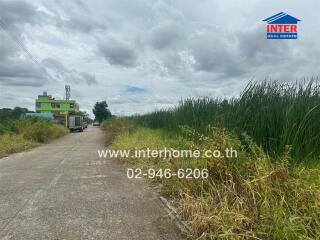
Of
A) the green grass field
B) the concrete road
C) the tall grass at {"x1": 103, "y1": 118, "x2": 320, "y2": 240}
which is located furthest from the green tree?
the tall grass at {"x1": 103, "y1": 118, "x2": 320, "y2": 240}

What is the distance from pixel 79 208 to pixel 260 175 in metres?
2.92

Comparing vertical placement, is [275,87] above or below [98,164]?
above

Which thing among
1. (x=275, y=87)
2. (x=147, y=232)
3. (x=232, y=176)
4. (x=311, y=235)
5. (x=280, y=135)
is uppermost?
(x=275, y=87)

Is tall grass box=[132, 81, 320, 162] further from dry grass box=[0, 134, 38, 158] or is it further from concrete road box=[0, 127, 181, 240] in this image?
dry grass box=[0, 134, 38, 158]

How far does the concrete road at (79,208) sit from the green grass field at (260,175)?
531 mm

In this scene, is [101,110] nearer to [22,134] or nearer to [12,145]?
[22,134]

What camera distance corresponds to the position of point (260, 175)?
4285 mm

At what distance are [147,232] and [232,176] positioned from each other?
1.60 meters


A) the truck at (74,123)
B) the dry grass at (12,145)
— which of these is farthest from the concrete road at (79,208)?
the truck at (74,123)

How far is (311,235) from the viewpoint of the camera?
318 cm

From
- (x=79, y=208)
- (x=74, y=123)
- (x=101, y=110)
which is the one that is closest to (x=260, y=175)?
(x=79, y=208)

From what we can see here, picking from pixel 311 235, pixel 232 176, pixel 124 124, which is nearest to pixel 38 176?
pixel 232 176

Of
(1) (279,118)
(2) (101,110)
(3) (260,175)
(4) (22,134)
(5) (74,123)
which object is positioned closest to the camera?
(3) (260,175)

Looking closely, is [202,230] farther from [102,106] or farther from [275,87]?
[102,106]
